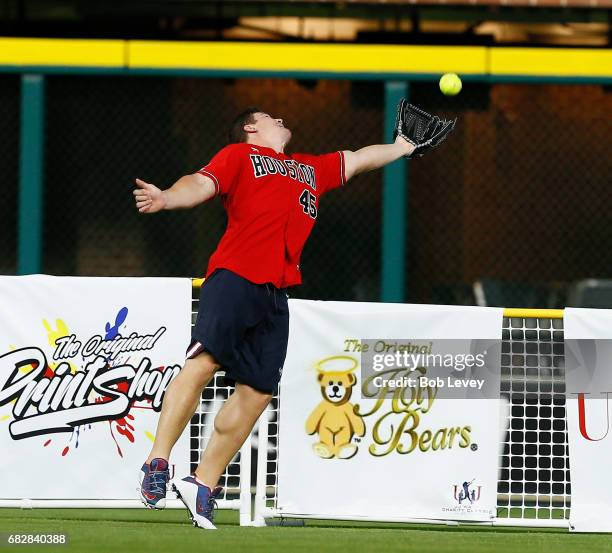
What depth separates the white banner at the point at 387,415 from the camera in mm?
6645

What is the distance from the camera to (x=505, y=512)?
712cm

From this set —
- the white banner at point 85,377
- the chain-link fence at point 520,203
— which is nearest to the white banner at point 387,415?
the white banner at point 85,377

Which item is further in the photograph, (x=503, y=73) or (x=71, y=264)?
(x=71, y=264)

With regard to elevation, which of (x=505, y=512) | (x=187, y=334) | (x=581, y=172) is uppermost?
(x=581, y=172)

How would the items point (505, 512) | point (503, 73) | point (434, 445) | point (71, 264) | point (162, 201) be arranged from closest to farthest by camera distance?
point (162, 201) → point (434, 445) → point (505, 512) → point (503, 73) → point (71, 264)

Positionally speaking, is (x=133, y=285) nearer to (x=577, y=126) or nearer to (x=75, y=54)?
(x=75, y=54)

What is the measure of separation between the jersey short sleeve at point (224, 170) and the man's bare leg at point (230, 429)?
2.99ft

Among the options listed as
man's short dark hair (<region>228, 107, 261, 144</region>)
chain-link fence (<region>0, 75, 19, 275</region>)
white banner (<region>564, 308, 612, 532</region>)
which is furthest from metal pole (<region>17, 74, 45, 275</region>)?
white banner (<region>564, 308, 612, 532</region>)

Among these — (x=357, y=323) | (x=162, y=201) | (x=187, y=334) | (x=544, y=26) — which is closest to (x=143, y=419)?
(x=187, y=334)

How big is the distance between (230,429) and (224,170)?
1179 millimetres

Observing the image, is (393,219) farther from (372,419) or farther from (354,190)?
(372,419)

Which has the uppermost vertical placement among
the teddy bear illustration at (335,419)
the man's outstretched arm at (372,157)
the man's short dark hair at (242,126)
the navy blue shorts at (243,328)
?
the man's short dark hair at (242,126)

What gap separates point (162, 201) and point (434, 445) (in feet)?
7.04

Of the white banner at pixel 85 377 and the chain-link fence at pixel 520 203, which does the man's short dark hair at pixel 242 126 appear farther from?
the chain-link fence at pixel 520 203
